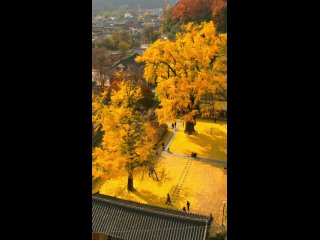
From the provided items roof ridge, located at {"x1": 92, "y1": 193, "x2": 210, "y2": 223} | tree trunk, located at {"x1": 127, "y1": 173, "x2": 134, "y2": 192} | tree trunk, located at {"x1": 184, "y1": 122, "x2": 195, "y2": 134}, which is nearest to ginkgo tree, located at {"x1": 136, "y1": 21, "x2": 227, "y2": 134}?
tree trunk, located at {"x1": 184, "y1": 122, "x2": 195, "y2": 134}

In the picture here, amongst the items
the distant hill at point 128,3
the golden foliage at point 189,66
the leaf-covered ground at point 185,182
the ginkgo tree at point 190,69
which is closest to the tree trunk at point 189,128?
the ginkgo tree at point 190,69

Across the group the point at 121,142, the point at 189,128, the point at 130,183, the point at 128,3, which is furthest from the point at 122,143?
Result: the point at 128,3

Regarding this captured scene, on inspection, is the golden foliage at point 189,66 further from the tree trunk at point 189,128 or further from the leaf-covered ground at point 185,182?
the leaf-covered ground at point 185,182

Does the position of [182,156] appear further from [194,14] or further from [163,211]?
[194,14]

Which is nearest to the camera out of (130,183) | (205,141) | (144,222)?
(144,222)
